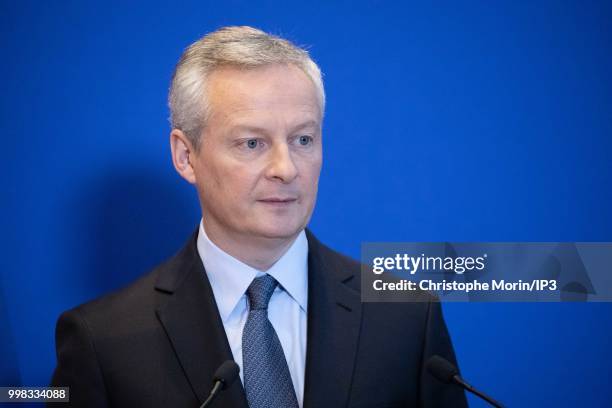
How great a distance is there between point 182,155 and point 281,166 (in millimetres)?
315

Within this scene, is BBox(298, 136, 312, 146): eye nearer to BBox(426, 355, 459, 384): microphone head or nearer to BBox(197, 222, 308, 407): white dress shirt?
BBox(197, 222, 308, 407): white dress shirt

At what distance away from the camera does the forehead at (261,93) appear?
5.57ft

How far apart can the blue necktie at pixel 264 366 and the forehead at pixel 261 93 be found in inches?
17.4

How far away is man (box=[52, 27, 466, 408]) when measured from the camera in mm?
1677

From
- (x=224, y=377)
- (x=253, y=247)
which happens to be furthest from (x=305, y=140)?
(x=224, y=377)

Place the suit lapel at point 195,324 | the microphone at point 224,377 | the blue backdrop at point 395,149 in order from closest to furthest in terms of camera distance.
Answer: the microphone at point 224,377 < the suit lapel at point 195,324 < the blue backdrop at point 395,149

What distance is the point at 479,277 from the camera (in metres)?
2.19

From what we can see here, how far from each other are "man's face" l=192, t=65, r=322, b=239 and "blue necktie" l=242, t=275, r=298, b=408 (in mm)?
203

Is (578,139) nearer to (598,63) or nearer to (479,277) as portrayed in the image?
(598,63)

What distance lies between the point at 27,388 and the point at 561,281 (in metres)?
1.54

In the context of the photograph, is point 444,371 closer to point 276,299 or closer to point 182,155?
point 276,299

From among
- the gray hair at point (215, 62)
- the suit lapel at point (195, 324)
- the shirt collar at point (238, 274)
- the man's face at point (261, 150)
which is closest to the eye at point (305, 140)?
the man's face at point (261, 150)

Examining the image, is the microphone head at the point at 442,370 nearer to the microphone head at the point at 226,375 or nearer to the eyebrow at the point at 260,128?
the microphone head at the point at 226,375

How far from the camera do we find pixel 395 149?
7.26ft
